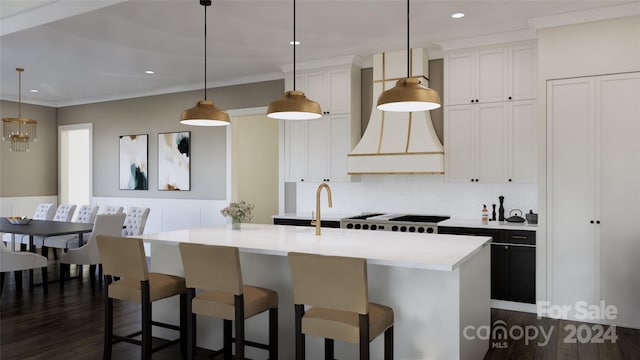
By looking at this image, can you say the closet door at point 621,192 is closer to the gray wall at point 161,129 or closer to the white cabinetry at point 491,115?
the white cabinetry at point 491,115

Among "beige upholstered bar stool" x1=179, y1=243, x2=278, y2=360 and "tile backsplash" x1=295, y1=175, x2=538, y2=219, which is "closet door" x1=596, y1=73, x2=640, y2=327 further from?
"beige upholstered bar stool" x1=179, y1=243, x2=278, y2=360

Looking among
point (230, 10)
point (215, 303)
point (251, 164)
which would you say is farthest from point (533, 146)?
point (251, 164)

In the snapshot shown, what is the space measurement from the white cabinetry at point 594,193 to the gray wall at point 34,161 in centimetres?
875

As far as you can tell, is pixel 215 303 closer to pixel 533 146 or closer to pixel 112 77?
pixel 533 146

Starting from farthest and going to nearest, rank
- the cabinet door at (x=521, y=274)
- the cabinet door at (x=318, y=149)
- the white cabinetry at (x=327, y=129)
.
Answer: the cabinet door at (x=318, y=149)
the white cabinetry at (x=327, y=129)
the cabinet door at (x=521, y=274)

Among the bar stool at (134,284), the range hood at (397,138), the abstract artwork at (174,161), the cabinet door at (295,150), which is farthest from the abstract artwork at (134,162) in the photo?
the bar stool at (134,284)

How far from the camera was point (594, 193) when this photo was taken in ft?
13.9

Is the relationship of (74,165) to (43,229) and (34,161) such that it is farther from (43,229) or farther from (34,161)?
(43,229)

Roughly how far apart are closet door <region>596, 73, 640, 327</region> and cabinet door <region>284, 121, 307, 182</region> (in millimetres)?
3342

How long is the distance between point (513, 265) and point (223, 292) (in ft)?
9.94

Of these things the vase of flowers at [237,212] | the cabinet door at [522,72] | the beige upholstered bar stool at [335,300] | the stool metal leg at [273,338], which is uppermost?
the cabinet door at [522,72]

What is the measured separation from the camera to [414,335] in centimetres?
282

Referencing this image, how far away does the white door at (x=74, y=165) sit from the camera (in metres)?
9.02

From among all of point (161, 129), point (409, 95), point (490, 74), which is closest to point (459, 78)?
point (490, 74)
